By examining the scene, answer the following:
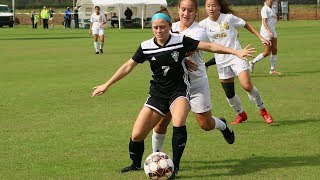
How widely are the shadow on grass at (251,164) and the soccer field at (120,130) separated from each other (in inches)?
0.5

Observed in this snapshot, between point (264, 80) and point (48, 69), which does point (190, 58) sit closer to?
point (264, 80)

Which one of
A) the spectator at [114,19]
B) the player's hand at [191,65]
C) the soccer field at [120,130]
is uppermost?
the player's hand at [191,65]

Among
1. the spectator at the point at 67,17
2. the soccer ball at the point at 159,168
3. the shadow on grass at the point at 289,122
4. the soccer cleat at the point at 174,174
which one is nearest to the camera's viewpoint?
the soccer ball at the point at 159,168

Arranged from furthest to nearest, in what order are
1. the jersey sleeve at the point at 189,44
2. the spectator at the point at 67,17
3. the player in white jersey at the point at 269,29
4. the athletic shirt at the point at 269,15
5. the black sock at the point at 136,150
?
the spectator at the point at 67,17
the athletic shirt at the point at 269,15
the player in white jersey at the point at 269,29
the black sock at the point at 136,150
the jersey sleeve at the point at 189,44

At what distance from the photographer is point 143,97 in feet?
52.3

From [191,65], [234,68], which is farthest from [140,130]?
[234,68]

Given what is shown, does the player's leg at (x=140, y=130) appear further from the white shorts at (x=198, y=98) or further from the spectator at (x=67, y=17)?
the spectator at (x=67, y=17)

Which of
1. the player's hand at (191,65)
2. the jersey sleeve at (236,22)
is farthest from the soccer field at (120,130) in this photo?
the jersey sleeve at (236,22)

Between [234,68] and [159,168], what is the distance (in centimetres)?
470

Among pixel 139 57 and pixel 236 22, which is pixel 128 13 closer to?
pixel 236 22

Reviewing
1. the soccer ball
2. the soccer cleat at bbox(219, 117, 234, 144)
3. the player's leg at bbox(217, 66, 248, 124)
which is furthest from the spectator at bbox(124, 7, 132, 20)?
the soccer ball

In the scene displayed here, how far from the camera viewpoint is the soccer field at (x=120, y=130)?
8.77 metres

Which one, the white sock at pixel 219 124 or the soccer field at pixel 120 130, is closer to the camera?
the soccer field at pixel 120 130

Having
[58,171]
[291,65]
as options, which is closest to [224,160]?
[58,171]
